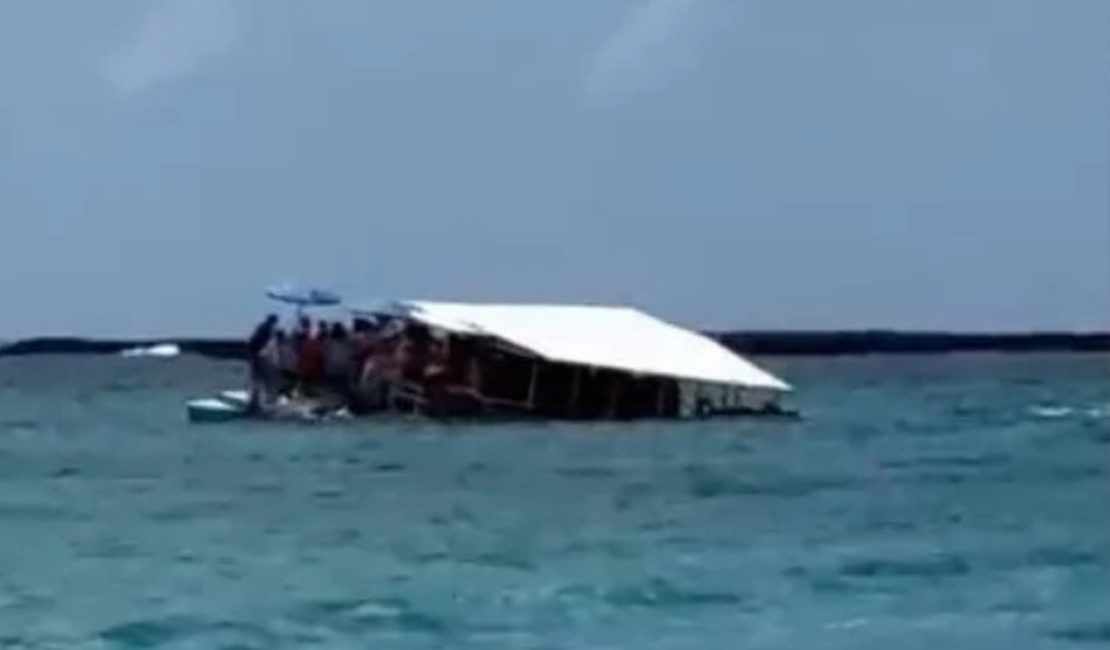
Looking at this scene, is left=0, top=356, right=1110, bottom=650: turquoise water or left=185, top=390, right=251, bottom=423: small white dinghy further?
left=185, top=390, right=251, bottom=423: small white dinghy

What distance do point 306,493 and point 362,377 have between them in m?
18.3

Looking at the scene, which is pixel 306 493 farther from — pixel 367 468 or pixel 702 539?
pixel 702 539

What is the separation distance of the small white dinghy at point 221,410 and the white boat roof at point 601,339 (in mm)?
5399

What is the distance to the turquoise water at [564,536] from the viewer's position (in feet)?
102

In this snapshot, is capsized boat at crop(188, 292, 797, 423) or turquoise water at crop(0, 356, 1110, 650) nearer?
turquoise water at crop(0, 356, 1110, 650)

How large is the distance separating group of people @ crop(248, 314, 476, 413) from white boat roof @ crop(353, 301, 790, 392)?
629mm

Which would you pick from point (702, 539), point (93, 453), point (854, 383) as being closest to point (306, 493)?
point (702, 539)

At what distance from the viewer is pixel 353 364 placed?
228 ft

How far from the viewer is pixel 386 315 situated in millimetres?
70438

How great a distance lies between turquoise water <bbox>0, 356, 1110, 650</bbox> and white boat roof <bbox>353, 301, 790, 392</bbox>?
4.07 feet

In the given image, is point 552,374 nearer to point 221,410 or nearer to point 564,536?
point 221,410

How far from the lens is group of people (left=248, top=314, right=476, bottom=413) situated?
68.6 m

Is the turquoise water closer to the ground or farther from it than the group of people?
closer to the ground

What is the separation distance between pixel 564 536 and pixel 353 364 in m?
28.2
